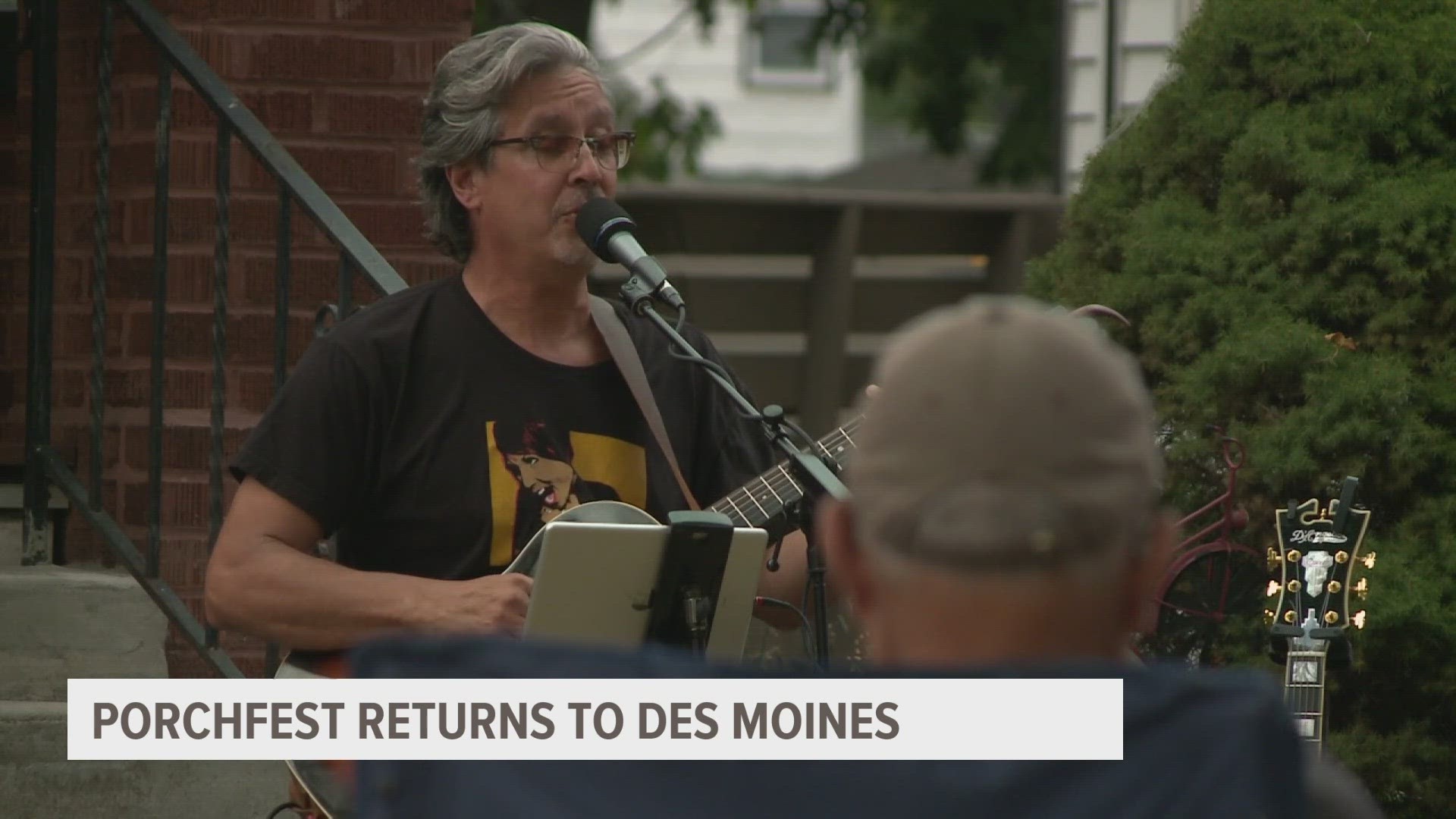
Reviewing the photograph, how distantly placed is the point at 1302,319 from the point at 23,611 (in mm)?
2570

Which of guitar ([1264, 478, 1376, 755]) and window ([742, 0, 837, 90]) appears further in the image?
window ([742, 0, 837, 90])

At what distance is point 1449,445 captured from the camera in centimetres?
385

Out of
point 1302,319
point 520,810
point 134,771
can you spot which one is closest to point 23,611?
point 134,771

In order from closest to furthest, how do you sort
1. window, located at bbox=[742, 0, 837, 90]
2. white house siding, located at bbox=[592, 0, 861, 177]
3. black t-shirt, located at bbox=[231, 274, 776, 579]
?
1. black t-shirt, located at bbox=[231, 274, 776, 579]
2. window, located at bbox=[742, 0, 837, 90]
3. white house siding, located at bbox=[592, 0, 861, 177]

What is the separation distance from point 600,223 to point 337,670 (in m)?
0.80

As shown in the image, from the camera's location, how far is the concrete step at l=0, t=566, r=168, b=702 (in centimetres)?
386

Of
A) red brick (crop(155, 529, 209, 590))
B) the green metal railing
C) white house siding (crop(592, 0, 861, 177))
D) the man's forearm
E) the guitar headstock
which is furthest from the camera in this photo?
white house siding (crop(592, 0, 861, 177))

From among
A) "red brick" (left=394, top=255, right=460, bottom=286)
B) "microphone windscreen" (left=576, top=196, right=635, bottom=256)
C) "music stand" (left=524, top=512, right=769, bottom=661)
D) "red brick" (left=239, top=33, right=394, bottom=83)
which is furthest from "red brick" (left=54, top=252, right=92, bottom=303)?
"music stand" (left=524, top=512, right=769, bottom=661)

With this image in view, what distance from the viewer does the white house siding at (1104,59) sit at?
8.14m

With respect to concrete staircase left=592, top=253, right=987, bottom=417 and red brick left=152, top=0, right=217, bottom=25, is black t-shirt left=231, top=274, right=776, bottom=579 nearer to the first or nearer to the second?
red brick left=152, top=0, right=217, bottom=25

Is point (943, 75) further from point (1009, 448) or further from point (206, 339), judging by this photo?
point (1009, 448)

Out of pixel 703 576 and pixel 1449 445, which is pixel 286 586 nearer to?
pixel 703 576

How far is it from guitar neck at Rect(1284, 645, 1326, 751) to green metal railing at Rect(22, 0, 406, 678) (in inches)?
67.2

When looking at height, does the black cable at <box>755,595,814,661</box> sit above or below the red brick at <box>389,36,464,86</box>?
below
